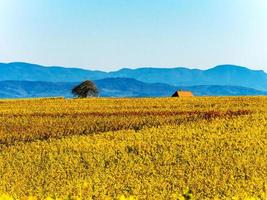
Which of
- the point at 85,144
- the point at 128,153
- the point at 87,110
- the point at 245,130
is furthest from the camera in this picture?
the point at 87,110

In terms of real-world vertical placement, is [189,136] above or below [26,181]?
above

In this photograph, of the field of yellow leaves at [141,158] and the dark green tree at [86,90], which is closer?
the field of yellow leaves at [141,158]

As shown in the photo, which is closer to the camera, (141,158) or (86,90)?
(141,158)

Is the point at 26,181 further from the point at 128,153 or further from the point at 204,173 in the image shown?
the point at 204,173

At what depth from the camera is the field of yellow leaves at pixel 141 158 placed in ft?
98.5

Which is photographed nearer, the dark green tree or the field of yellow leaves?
the field of yellow leaves

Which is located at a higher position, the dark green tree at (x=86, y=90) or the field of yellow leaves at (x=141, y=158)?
the dark green tree at (x=86, y=90)

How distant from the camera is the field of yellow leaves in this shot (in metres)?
30.0

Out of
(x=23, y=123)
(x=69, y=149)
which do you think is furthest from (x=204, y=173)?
(x=23, y=123)

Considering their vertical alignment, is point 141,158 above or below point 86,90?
below

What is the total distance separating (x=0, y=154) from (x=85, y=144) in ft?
19.4

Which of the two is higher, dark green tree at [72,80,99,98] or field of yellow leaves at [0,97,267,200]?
dark green tree at [72,80,99,98]

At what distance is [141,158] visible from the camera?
35219 millimetres

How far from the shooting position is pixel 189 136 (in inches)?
1577
